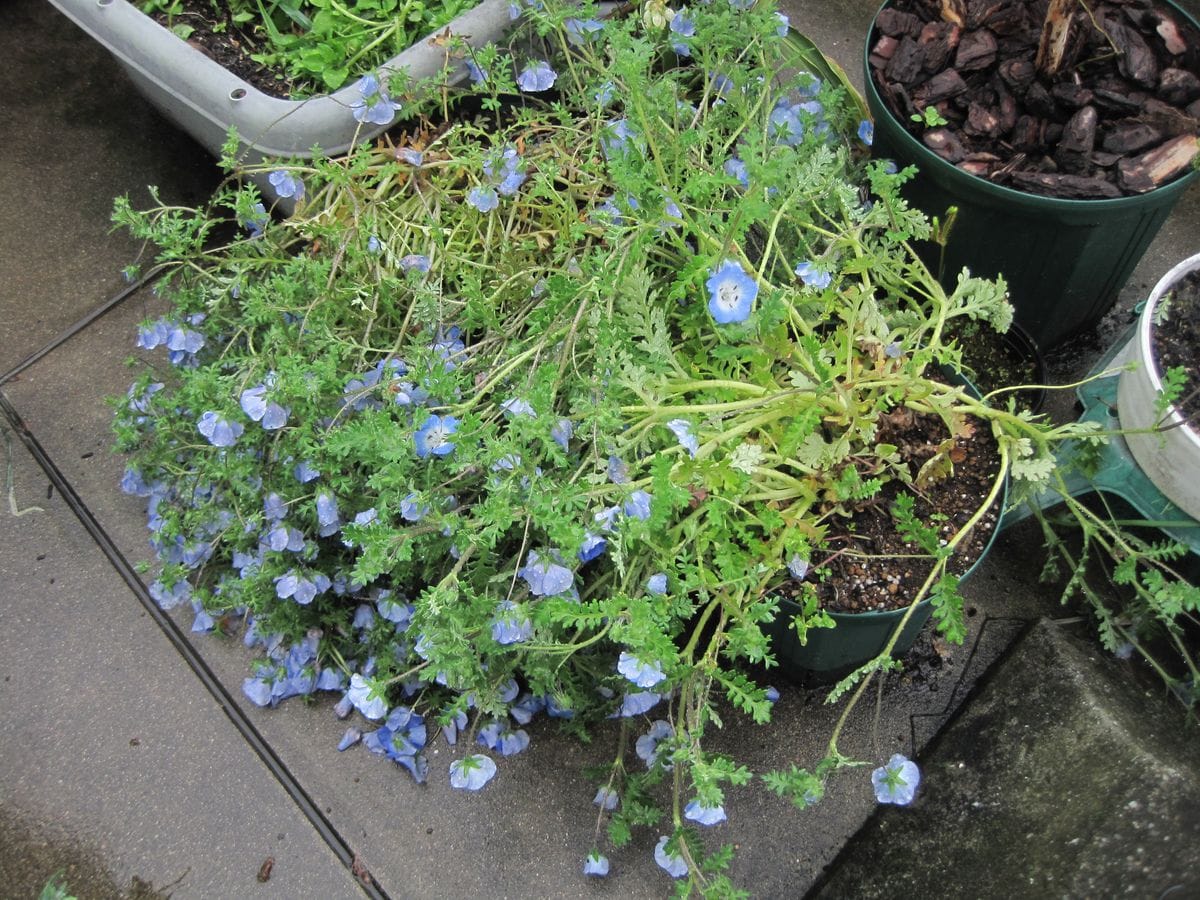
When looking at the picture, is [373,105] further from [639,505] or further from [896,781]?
[896,781]

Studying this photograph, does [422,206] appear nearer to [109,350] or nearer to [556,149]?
[556,149]

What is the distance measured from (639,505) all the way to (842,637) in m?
0.46

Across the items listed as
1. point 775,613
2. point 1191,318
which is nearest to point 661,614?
point 775,613

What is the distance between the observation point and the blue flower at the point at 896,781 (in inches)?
53.4

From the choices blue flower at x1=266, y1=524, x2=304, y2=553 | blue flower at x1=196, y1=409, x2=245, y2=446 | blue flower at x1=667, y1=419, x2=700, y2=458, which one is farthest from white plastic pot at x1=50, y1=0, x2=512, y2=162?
blue flower at x1=667, y1=419, x2=700, y2=458

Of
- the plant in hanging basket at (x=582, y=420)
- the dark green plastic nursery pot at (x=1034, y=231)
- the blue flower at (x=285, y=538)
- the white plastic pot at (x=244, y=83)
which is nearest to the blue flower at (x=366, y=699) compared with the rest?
the plant in hanging basket at (x=582, y=420)

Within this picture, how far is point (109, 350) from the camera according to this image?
2.17m

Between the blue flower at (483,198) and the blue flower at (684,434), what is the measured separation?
24.8 inches

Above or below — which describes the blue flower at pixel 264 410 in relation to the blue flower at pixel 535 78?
below

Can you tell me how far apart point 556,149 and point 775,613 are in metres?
0.94

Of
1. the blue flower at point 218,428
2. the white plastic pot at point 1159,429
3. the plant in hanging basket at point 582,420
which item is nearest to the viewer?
the plant in hanging basket at point 582,420

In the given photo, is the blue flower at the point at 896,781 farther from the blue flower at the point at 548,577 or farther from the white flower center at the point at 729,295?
the white flower center at the point at 729,295

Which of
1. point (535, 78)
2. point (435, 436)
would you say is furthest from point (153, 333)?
point (535, 78)

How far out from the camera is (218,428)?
62.1 inches
